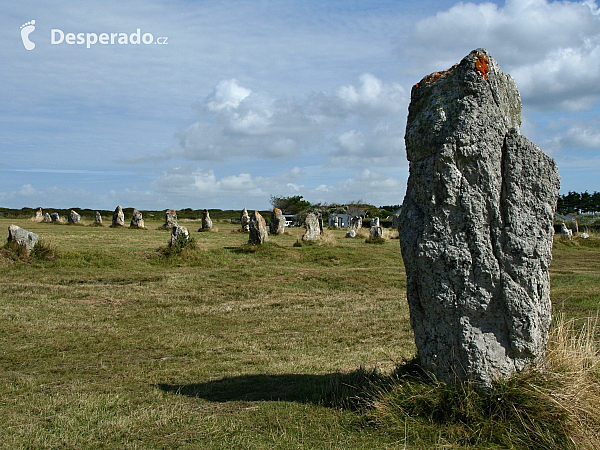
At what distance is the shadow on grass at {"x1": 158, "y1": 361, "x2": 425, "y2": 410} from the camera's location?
554 cm

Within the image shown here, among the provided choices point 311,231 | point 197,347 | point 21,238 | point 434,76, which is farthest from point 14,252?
point 311,231

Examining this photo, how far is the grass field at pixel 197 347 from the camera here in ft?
16.6

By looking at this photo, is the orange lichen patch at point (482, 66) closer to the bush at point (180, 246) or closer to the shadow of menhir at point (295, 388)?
the shadow of menhir at point (295, 388)

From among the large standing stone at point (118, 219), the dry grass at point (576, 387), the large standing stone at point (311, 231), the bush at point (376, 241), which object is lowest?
the dry grass at point (576, 387)

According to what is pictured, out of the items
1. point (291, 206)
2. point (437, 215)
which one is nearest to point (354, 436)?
point (437, 215)

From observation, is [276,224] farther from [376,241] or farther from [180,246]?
[180,246]

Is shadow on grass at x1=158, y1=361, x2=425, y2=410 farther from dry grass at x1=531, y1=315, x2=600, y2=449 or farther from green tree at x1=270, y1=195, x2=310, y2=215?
green tree at x1=270, y1=195, x2=310, y2=215

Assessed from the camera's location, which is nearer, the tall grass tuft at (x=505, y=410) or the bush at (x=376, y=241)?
the tall grass tuft at (x=505, y=410)

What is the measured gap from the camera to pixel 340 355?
332 inches

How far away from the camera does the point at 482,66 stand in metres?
5.07

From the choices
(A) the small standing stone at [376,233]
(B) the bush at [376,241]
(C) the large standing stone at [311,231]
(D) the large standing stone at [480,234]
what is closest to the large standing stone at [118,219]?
(C) the large standing stone at [311,231]

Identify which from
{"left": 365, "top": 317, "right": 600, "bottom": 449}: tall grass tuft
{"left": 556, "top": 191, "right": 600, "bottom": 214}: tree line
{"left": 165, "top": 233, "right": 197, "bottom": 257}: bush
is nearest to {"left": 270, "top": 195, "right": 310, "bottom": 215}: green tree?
{"left": 556, "top": 191, "right": 600, "bottom": 214}: tree line

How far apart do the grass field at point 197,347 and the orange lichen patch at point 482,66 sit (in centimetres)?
328

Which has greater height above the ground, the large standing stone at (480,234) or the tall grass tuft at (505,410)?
the large standing stone at (480,234)
